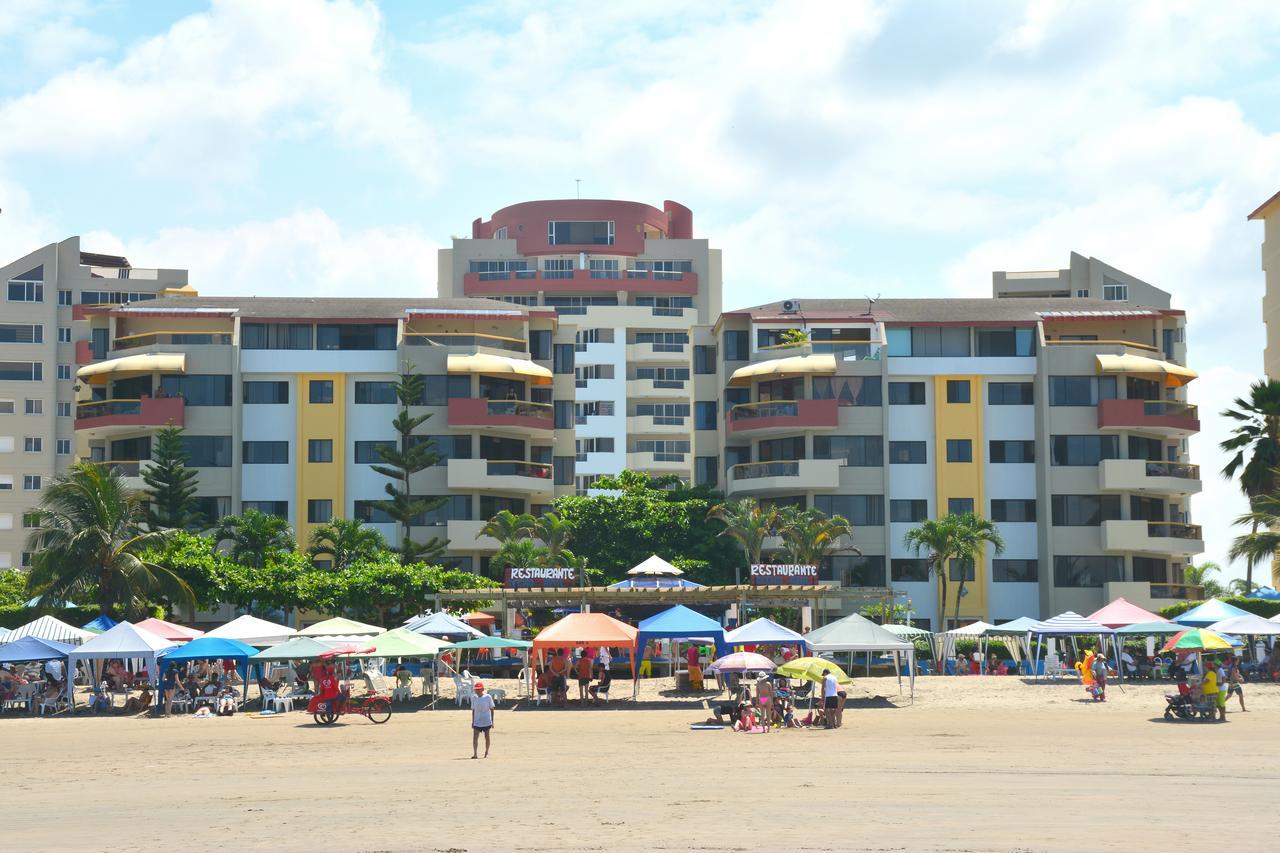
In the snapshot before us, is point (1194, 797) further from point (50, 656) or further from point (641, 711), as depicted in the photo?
point (50, 656)

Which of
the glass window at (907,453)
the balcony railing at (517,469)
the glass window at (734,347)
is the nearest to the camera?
the balcony railing at (517,469)

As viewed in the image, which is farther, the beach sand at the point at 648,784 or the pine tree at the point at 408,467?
the pine tree at the point at 408,467

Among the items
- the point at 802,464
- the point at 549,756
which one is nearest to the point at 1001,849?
the point at 549,756

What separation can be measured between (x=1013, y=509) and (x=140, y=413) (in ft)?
115

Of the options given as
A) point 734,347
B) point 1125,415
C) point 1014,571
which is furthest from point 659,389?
point 1125,415

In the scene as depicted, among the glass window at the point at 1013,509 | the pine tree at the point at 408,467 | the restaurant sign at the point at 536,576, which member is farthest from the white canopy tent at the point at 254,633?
the glass window at the point at 1013,509

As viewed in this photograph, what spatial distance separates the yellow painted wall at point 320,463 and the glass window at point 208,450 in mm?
2795

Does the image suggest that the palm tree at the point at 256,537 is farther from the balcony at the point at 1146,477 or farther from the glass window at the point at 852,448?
the balcony at the point at 1146,477

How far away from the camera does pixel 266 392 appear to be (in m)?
66.8

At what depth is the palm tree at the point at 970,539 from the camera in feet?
206

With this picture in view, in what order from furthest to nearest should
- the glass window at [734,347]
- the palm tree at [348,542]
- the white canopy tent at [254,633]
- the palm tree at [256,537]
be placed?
the glass window at [734,347] < the palm tree at [348,542] < the palm tree at [256,537] < the white canopy tent at [254,633]

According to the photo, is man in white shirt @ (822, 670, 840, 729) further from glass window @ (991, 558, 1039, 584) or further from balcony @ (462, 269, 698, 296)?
balcony @ (462, 269, 698, 296)

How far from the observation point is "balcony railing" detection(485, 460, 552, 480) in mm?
66250

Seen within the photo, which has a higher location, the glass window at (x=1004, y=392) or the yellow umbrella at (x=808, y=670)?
the glass window at (x=1004, y=392)
